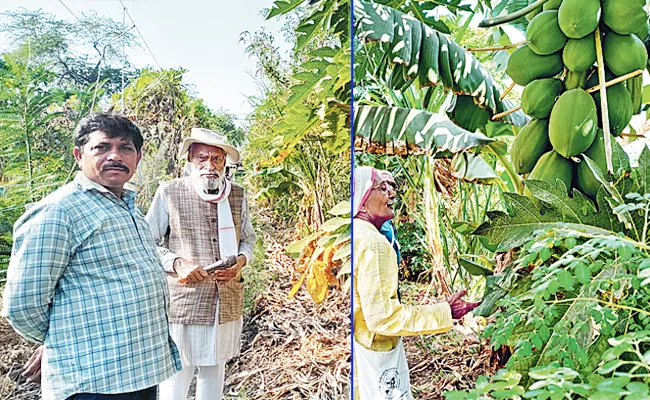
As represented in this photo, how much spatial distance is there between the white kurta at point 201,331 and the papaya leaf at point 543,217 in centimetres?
56

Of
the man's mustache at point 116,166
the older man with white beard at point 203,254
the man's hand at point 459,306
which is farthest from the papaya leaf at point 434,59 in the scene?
the man's mustache at point 116,166

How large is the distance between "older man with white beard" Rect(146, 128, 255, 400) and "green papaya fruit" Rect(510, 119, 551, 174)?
64 centimetres

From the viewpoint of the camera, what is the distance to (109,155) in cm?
130

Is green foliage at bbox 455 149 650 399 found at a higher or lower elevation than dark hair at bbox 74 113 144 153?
lower

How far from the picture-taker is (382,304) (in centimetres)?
127

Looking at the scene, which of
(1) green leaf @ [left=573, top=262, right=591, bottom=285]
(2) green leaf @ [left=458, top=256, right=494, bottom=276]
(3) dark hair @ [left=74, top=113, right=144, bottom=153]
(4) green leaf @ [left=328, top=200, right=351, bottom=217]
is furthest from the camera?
(4) green leaf @ [left=328, top=200, right=351, bottom=217]

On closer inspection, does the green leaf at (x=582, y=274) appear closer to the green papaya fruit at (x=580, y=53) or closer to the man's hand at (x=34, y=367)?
the green papaya fruit at (x=580, y=53)

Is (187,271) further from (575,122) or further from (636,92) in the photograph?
(636,92)

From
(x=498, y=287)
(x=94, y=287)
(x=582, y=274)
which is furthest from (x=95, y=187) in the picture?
(x=582, y=274)

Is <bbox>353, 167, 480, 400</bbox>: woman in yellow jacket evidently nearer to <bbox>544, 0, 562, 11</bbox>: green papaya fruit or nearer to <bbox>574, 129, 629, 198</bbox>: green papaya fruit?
<bbox>574, 129, 629, 198</bbox>: green papaya fruit

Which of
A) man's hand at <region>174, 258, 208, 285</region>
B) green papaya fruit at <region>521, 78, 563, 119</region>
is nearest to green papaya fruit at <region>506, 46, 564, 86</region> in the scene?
green papaya fruit at <region>521, 78, 563, 119</region>

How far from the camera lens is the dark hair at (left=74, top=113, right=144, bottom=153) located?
4.34 ft

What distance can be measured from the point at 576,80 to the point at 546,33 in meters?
0.11

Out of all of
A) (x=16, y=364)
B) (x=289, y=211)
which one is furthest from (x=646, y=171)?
(x=16, y=364)
